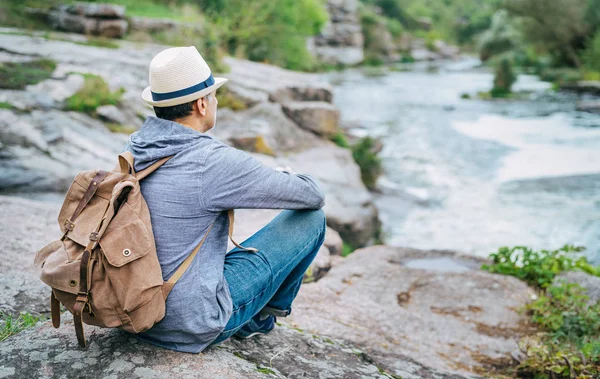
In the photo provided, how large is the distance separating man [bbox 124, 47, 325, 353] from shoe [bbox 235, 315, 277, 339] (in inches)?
13.8

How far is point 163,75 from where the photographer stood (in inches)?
91.4

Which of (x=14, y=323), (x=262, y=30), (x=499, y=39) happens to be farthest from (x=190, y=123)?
(x=499, y=39)

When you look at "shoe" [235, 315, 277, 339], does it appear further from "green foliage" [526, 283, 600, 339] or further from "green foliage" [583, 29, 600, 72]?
"green foliage" [583, 29, 600, 72]

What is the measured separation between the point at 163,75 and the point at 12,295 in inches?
67.0

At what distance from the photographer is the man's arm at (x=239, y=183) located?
2287mm

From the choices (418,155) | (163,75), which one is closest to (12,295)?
(163,75)

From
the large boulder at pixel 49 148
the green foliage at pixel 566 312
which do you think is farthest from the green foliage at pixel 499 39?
the green foliage at pixel 566 312

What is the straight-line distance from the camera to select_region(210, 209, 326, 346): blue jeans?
8.42 feet

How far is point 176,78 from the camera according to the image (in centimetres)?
232

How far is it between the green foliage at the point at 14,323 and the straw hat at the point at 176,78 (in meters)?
1.32

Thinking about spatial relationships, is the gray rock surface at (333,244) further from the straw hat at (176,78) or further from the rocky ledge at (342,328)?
the straw hat at (176,78)

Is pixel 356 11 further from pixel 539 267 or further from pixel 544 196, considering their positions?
pixel 539 267

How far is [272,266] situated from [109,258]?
830 mm

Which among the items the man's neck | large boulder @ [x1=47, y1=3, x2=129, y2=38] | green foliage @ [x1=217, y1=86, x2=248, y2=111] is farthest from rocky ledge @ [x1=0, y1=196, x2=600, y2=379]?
large boulder @ [x1=47, y1=3, x2=129, y2=38]
